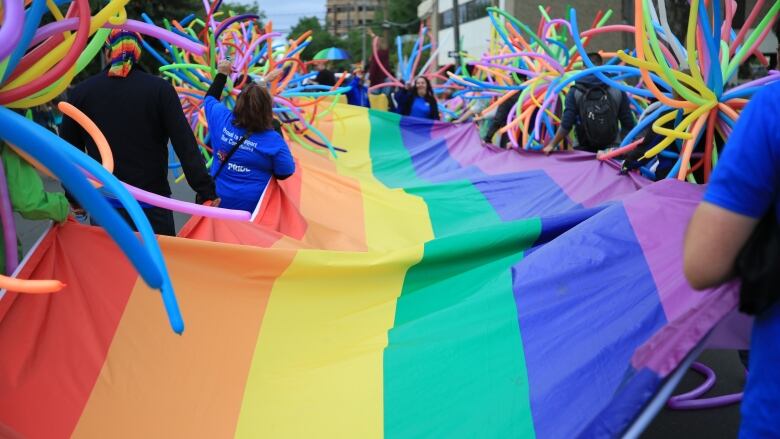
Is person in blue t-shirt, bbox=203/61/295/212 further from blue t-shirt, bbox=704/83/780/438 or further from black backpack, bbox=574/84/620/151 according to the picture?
blue t-shirt, bbox=704/83/780/438

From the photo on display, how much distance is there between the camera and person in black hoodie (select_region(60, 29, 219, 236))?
13.9ft

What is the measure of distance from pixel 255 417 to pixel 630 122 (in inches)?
199

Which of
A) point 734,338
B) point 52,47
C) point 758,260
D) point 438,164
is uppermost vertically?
point 52,47

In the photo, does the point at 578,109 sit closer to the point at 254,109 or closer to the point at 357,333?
the point at 254,109

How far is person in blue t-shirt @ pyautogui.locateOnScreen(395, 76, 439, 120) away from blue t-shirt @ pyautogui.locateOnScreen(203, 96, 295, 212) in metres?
6.68

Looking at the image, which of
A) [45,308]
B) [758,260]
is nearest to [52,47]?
[45,308]

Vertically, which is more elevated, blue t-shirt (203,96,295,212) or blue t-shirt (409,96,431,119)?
blue t-shirt (203,96,295,212)

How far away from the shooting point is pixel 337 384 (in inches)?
114

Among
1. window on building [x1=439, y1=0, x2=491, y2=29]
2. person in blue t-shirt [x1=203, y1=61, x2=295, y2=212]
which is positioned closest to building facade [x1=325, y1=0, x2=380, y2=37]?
window on building [x1=439, y1=0, x2=491, y2=29]

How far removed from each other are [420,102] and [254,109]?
7.01m

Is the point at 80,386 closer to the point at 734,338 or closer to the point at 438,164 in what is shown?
the point at 734,338

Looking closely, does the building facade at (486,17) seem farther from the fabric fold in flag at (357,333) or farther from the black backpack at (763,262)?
the black backpack at (763,262)

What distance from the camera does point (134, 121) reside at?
14.0 ft

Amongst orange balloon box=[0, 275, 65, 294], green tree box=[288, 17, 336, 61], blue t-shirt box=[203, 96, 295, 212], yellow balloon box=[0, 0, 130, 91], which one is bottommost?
green tree box=[288, 17, 336, 61]
